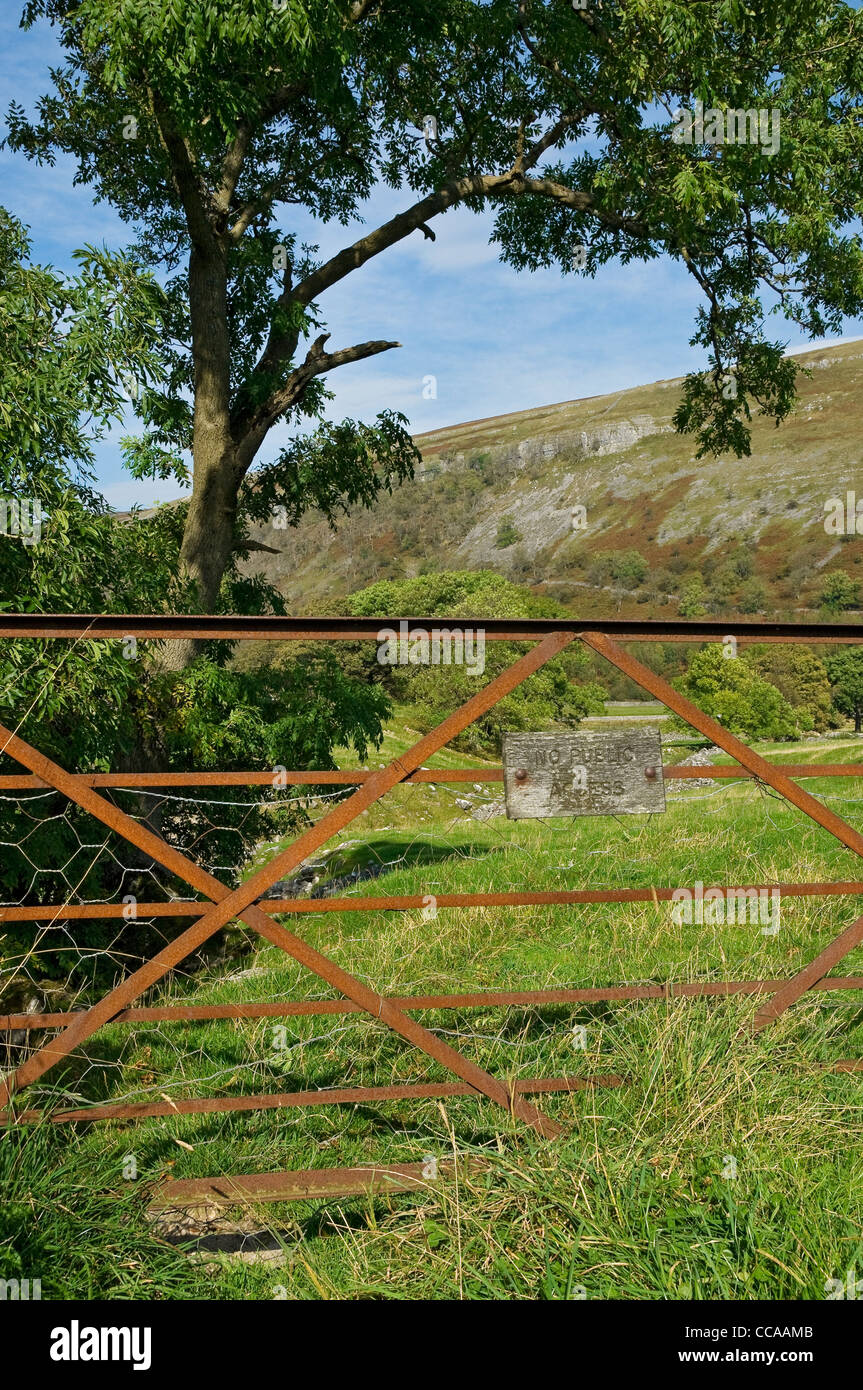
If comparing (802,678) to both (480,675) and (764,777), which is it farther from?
(764,777)

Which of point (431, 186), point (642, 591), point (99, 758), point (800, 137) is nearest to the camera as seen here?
point (99, 758)

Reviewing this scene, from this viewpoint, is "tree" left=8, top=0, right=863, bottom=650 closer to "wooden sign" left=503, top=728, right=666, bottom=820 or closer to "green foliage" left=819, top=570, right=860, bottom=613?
"wooden sign" left=503, top=728, right=666, bottom=820

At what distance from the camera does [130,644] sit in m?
7.93

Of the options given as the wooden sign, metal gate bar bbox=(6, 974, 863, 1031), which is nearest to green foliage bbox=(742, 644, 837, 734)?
metal gate bar bbox=(6, 974, 863, 1031)

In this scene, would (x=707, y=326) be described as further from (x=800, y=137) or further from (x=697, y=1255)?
(x=697, y=1255)

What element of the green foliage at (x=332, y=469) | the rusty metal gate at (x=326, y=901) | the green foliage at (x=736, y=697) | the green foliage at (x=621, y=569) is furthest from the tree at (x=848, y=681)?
the green foliage at (x=621, y=569)

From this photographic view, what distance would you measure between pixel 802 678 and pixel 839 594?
33.4 m

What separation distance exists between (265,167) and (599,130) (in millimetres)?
5302

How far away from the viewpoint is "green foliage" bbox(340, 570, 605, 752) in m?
32.4

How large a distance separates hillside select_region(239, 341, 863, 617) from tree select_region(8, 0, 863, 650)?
62.6 m

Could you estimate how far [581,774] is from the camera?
11.7 ft

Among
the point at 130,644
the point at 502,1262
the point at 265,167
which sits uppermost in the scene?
the point at 265,167

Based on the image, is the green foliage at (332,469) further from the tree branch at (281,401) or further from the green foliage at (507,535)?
the green foliage at (507,535)
